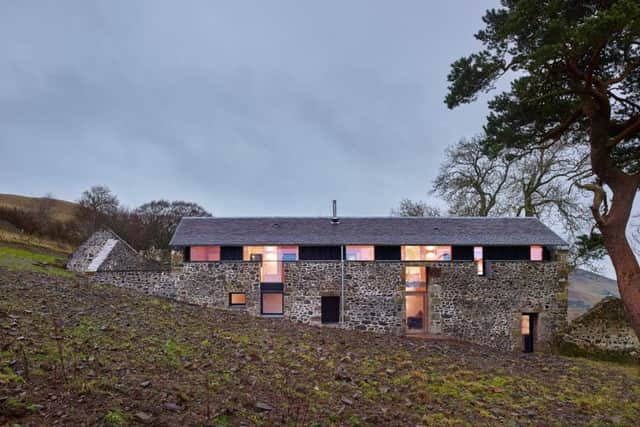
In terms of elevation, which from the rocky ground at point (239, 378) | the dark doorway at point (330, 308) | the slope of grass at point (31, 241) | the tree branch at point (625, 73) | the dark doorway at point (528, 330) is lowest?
the dark doorway at point (528, 330)

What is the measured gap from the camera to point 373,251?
1959 centimetres

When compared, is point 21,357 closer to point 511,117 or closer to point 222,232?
point 511,117

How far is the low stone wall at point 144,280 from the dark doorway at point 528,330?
17.4 m

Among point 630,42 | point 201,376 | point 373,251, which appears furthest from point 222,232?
point 630,42

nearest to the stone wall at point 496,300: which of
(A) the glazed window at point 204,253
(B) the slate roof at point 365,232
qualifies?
(B) the slate roof at point 365,232

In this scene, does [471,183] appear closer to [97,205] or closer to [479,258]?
[479,258]

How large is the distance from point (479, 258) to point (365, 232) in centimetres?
609

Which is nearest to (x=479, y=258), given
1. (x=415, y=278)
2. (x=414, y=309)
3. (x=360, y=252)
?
(x=415, y=278)

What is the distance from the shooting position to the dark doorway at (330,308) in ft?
61.7

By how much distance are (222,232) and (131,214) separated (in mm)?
22155

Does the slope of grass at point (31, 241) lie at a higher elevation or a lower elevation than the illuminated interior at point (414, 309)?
higher

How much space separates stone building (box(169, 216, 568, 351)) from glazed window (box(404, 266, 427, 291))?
241cm

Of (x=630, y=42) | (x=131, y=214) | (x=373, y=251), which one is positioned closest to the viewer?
(x=630, y=42)

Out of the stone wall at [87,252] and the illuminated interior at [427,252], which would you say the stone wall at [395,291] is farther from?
the stone wall at [87,252]
